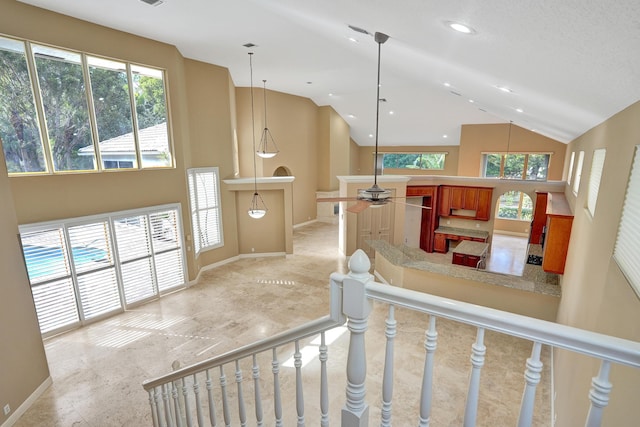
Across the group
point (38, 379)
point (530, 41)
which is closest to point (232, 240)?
point (38, 379)

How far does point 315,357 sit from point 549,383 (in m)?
3.41

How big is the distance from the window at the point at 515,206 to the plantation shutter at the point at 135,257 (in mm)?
11869

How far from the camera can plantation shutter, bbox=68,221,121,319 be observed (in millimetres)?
5620

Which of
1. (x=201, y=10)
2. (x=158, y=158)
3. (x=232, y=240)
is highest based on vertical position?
(x=201, y=10)

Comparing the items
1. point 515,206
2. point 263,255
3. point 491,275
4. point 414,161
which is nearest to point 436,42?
point 491,275

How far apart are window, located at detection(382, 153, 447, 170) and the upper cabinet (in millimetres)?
3056

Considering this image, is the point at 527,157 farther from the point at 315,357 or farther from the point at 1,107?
the point at 1,107

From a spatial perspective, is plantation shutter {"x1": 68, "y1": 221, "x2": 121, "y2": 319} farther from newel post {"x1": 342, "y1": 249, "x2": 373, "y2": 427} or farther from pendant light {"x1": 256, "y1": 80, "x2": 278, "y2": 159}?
newel post {"x1": 342, "y1": 249, "x2": 373, "y2": 427}

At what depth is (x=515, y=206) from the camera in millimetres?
11953

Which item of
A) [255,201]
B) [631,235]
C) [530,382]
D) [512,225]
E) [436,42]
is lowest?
[512,225]

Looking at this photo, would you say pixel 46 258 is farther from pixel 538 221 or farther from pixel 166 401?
pixel 538 221

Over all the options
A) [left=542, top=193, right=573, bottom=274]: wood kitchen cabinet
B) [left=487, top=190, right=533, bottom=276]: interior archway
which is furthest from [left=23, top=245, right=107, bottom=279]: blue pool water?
[left=487, top=190, right=533, bottom=276]: interior archway

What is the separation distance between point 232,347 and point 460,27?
17.9 ft

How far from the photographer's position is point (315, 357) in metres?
4.76
